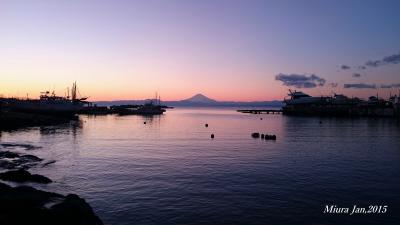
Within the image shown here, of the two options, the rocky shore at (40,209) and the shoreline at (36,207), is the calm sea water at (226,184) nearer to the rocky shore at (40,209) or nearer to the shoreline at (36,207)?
the shoreline at (36,207)

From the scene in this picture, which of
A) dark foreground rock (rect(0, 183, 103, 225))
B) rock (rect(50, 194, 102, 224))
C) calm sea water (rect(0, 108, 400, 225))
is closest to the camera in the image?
dark foreground rock (rect(0, 183, 103, 225))

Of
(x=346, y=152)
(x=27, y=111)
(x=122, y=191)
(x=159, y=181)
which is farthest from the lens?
(x=27, y=111)

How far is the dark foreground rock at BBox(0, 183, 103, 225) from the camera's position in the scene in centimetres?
1622

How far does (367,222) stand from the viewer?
64.3 feet

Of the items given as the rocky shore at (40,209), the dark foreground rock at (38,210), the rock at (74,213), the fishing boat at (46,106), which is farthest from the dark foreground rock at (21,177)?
the fishing boat at (46,106)

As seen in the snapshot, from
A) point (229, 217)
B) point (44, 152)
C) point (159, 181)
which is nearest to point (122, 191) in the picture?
point (159, 181)

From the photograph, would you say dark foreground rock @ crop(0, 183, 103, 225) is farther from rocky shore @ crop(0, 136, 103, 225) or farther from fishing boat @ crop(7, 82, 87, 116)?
fishing boat @ crop(7, 82, 87, 116)

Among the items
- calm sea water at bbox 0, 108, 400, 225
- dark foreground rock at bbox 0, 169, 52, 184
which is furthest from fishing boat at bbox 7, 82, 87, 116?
dark foreground rock at bbox 0, 169, 52, 184

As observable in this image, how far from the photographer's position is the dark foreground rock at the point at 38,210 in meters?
16.2

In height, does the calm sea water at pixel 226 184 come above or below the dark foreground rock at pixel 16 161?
below

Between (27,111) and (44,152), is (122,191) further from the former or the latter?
(27,111)

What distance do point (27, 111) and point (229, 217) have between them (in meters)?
118

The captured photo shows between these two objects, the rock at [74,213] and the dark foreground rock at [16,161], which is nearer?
the rock at [74,213]

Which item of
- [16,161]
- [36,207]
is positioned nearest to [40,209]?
[36,207]
